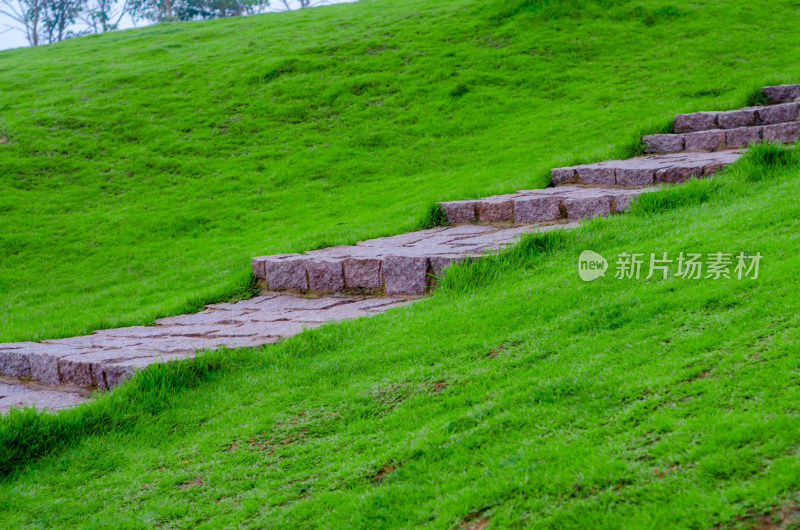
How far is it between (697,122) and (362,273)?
20.7 ft

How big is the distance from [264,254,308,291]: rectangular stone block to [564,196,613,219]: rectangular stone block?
2.98m

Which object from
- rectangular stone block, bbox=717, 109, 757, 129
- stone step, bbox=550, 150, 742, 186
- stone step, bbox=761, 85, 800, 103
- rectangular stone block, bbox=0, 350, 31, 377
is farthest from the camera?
stone step, bbox=761, 85, 800, 103

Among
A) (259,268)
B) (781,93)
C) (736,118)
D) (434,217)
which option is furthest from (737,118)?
(259,268)

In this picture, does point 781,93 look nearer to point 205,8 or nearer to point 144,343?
point 144,343

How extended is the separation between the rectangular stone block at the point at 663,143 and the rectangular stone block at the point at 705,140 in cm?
13

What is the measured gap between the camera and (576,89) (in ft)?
45.9

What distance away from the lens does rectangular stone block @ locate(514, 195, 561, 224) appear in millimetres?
6983

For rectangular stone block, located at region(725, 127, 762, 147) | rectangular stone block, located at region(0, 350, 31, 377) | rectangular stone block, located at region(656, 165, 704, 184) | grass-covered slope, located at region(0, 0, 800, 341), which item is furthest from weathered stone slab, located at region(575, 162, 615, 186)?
rectangular stone block, located at region(0, 350, 31, 377)

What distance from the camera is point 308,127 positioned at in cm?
1438

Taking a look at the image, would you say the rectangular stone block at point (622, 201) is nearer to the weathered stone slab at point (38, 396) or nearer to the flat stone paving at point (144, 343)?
the flat stone paving at point (144, 343)

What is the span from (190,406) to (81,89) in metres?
16.3

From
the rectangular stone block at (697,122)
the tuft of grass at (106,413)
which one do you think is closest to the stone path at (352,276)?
the tuft of grass at (106,413)

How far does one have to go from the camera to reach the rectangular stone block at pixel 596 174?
7.89m

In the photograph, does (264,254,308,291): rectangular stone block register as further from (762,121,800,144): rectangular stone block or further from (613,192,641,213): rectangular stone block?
(762,121,800,144): rectangular stone block
